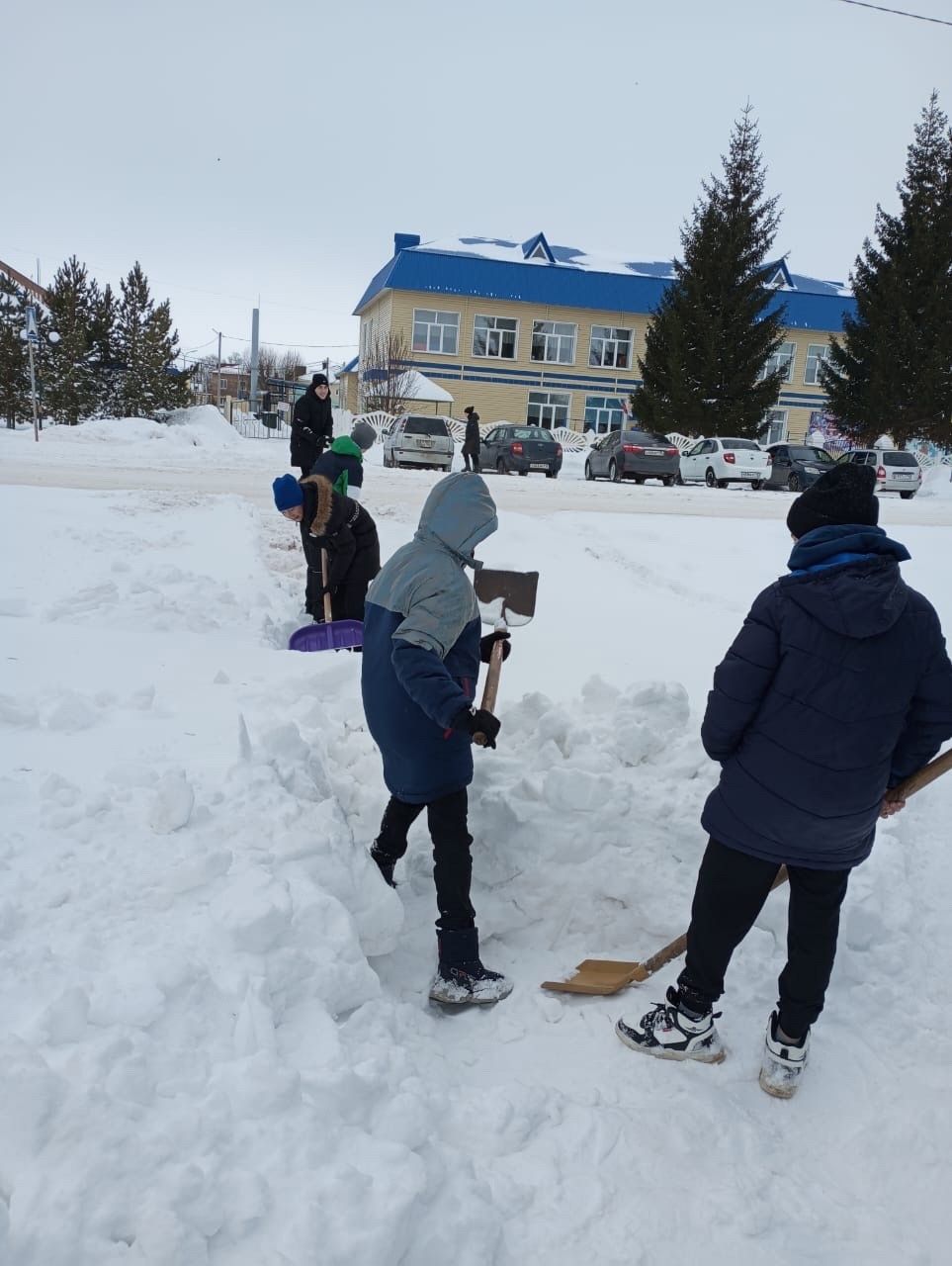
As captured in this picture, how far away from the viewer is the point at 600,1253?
1.96 meters

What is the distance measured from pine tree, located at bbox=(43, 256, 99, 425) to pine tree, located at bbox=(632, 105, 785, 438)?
18501mm

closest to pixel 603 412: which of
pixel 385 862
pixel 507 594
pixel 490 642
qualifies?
pixel 507 594

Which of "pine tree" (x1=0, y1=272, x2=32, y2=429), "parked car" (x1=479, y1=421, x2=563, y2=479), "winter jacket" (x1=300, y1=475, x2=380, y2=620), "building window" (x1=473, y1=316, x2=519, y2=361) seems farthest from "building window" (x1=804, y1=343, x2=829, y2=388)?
"winter jacket" (x1=300, y1=475, x2=380, y2=620)

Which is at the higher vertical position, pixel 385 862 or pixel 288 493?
pixel 288 493

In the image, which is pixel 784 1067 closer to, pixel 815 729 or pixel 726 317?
pixel 815 729

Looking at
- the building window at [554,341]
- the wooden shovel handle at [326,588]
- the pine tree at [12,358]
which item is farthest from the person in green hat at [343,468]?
the building window at [554,341]

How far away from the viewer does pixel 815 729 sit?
2.19 metres

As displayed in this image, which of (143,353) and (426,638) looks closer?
(426,638)

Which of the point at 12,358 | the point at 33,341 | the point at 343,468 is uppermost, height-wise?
the point at 12,358

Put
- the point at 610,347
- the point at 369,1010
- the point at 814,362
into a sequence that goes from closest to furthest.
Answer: the point at 369,1010 → the point at 610,347 → the point at 814,362

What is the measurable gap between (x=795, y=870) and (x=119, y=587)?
177 inches

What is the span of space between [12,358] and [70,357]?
3727mm

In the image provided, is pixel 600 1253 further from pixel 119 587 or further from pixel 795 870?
pixel 119 587

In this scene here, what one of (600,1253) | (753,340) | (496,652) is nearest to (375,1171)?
(600,1253)
